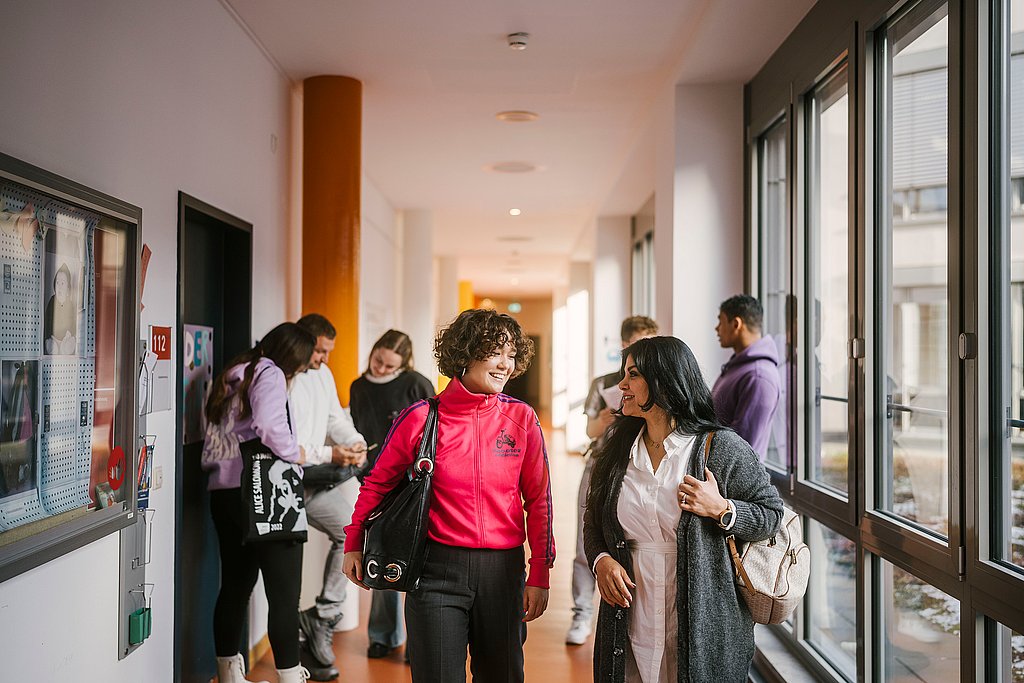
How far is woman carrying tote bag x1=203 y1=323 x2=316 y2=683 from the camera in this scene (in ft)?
11.5

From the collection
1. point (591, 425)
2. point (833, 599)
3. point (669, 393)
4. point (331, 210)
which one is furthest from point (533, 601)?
point (331, 210)

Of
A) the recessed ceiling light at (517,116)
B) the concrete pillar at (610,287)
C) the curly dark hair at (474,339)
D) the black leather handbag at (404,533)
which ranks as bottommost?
the black leather handbag at (404,533)

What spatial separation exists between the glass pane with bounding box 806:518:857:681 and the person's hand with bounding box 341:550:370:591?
6.24ft

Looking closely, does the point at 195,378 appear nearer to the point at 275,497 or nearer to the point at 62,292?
the point at 275,497

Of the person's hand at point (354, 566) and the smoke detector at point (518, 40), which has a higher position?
the smoke detector at point (518, 40)

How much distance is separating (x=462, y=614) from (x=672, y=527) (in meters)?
0.62

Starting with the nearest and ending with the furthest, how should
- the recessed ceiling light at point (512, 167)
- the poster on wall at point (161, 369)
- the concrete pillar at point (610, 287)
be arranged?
the poster on wall at point (161, 369) → the recessed ceiling light at point (512, 167) → the concrete pillar at point (610, 287)

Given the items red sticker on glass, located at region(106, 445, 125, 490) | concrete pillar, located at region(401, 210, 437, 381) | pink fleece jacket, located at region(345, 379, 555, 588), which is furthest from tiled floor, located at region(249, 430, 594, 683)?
concrete pillar, located at region(401, 210, 437, 381)

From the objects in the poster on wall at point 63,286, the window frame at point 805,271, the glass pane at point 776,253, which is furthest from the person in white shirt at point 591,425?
the poster on wall at point 63,286

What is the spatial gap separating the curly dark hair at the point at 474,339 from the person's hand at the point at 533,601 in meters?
0.61

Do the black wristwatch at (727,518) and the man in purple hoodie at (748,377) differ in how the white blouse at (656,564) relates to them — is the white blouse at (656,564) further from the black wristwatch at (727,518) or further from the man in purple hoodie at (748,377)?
the man in purple hoodie at (748,377)

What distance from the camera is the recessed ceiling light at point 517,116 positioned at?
6.11m

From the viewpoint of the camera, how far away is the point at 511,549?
249 centimetres

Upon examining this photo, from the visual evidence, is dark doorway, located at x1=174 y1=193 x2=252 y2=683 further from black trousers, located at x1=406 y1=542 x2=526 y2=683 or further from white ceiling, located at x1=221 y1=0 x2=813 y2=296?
black trousers, located at x1=406 y1=542 x2=526 y2=683
